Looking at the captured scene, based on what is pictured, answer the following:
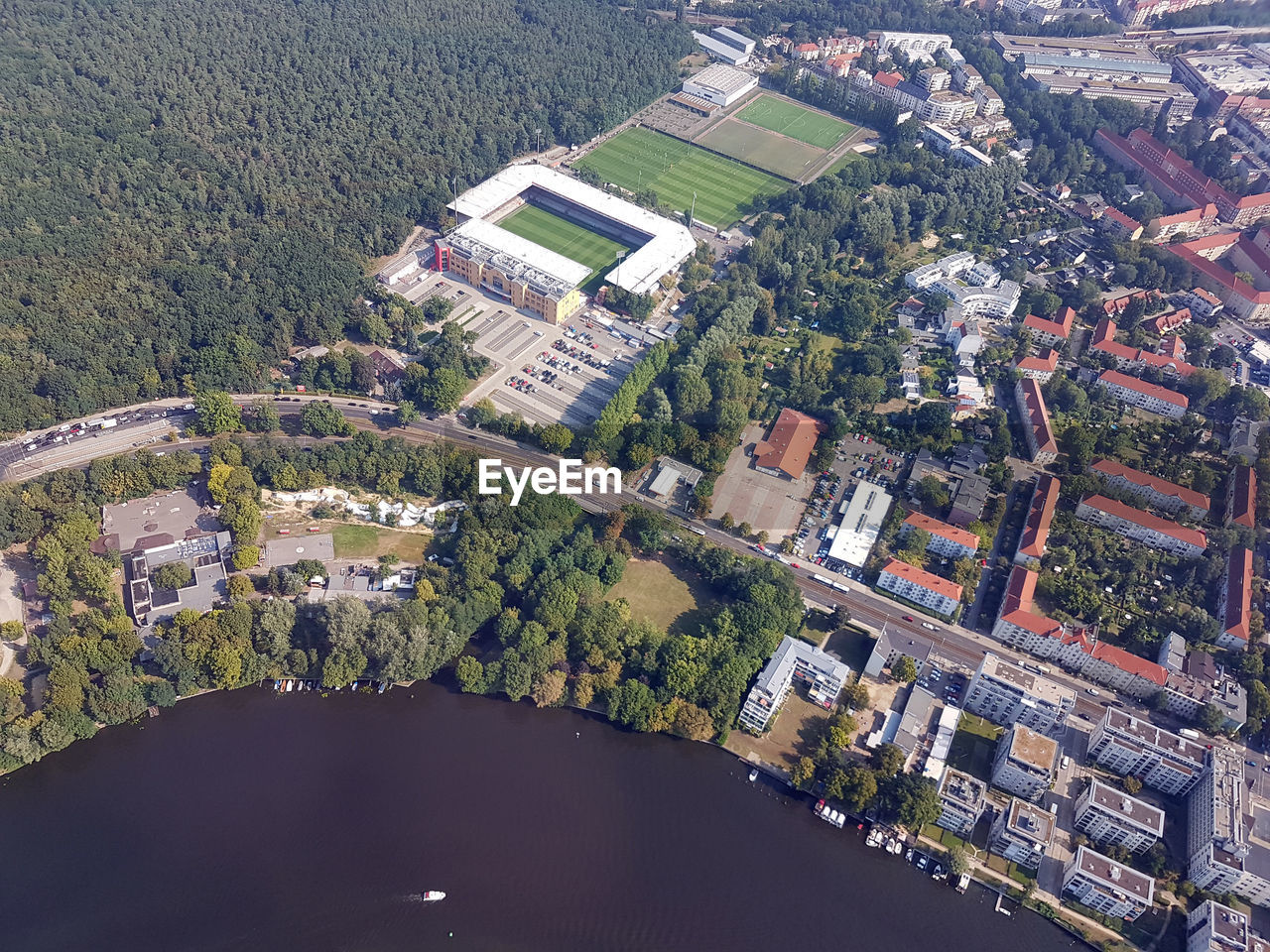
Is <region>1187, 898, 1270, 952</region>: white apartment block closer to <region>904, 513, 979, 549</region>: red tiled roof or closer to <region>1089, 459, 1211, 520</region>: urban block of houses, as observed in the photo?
<region>904, 513, 979, 549</region>: red tiled roof

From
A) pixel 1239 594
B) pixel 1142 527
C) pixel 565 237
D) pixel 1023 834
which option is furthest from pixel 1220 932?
pixel 565 237

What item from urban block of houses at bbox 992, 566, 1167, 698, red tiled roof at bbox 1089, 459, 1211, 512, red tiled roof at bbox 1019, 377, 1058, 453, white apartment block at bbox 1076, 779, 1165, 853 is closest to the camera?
white apartment block at bbox 1076, 779, 1165, 853

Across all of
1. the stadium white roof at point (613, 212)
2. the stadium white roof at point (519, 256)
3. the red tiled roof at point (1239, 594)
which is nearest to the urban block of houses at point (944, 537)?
the red tiled roof at point (1239, 594)

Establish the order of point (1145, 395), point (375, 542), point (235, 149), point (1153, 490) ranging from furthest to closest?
point (235, 149)
point (1145, 395)
point (1153, 490)
point (375, 542)

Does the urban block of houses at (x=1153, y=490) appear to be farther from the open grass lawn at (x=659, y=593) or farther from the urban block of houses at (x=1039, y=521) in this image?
the open grass lawn at (x=659, y=593)

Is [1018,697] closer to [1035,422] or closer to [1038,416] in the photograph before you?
[1035,422]

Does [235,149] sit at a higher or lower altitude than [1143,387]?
higher

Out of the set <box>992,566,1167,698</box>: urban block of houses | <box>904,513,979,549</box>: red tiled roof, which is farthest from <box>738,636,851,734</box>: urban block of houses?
<box>904,513,979,549</box>: red tiled roof
